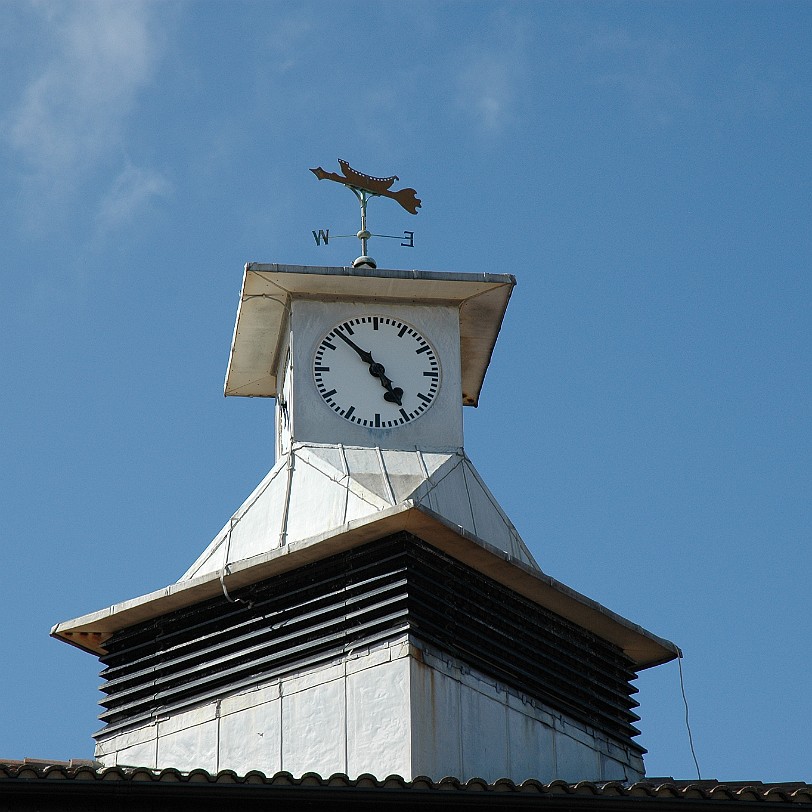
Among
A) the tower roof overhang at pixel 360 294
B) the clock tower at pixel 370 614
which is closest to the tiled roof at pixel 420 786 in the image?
the clock tower at pixel 370 614

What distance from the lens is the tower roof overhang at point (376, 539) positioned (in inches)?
1094

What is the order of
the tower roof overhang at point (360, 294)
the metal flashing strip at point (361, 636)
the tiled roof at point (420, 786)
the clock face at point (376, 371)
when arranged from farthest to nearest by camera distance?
the tower roof overhang at point (360, 294), the clock face at point (376, 371), the metal flashing strip at point (361, 636), the tiled roof at point (420, 786)

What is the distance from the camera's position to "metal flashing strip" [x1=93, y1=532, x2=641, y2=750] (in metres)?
27.7

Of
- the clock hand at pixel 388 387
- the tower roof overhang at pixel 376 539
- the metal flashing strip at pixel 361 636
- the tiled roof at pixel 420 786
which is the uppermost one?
the clock hand at pixel 388 387

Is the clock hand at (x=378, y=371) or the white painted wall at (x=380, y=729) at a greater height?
the clock hand at (x=378, y=371)

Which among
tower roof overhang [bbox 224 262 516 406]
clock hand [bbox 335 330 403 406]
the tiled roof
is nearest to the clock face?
clock hand [bbox 335 330 403 406]

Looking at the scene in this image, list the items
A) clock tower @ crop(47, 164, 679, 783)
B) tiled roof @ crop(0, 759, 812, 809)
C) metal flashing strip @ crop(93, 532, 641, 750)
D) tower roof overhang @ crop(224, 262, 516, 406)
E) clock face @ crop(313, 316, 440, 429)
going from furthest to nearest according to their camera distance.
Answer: tower roof overhang @ crop(224, 262, 516, 406), clock face @ crop(313, 316, 440, 429), metal flashing strip @ crop(93, 532, 641, 750), clock tower @ crop(47, 164, 679, 783), tiled roof @ crop(0, 759, 812, 809)

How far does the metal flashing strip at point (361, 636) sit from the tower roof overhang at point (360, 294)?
5.07 meters

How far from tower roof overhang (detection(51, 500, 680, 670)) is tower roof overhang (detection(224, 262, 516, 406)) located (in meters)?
5.00

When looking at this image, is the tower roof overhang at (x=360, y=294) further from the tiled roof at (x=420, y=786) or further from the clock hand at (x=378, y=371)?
the tiled roof at (x=420, y=786)

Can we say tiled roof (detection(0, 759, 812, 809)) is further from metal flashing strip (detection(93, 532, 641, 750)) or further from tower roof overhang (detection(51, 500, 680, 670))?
tower roof overhang (detection(51, 500, 680, 670))

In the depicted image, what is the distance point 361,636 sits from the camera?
27.6 meters

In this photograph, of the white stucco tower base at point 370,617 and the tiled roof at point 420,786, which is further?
the white stucco tower base at point 370,617

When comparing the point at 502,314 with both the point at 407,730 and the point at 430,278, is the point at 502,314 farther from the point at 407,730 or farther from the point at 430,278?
→ the point at 407,730
